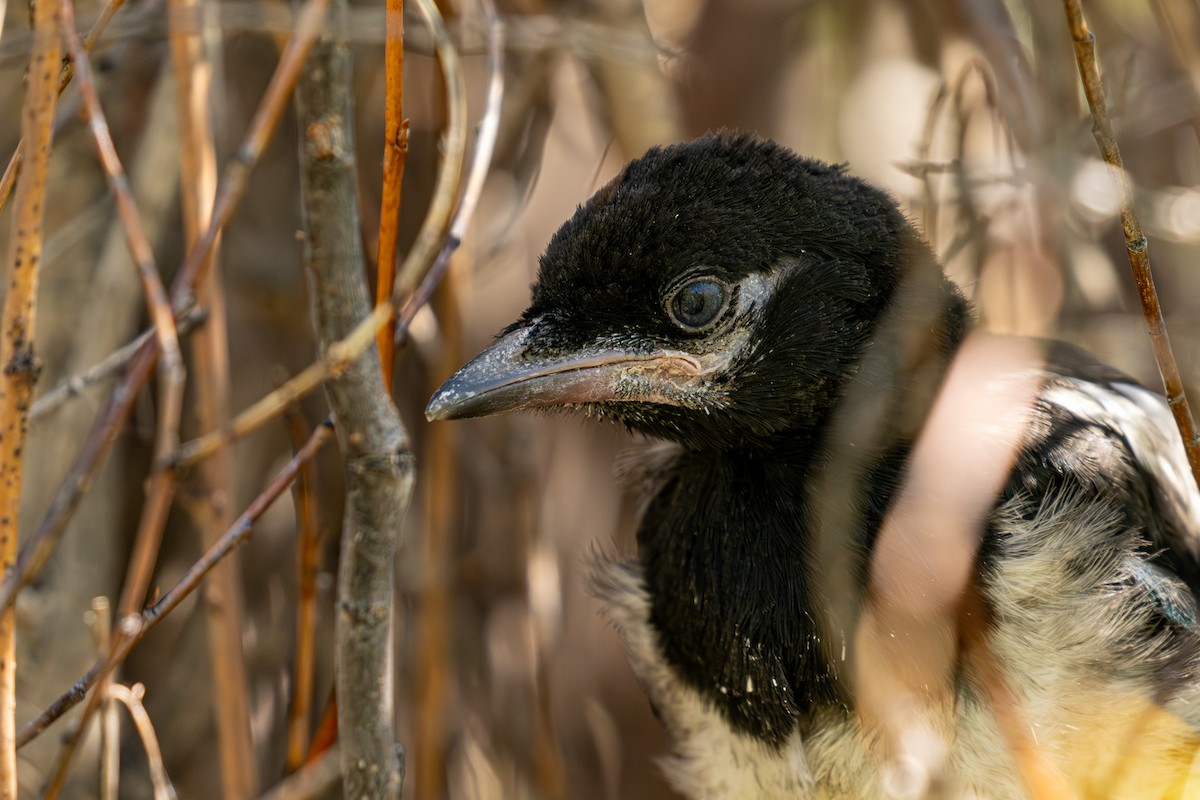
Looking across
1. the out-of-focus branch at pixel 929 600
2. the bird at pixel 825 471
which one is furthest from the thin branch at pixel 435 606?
the out-of-focus branch at pixel 929 600

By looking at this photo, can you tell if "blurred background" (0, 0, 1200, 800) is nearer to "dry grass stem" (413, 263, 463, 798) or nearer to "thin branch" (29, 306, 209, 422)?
"dry grass stem" (413, 263, 463, 798)

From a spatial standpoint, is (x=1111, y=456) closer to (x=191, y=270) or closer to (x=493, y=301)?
(x=191, y=270)

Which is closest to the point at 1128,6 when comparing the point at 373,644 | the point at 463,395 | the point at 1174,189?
the point at 1174,189

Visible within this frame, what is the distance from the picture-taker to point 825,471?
224 cm

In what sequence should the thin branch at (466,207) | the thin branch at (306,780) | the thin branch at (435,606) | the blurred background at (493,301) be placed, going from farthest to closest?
1. the blurred background at (493,301)
2. the thin branch at (435,606)
3. the thin branch at (306,780)
4. the thin branch at (466,207)

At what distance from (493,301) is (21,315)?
2192mm

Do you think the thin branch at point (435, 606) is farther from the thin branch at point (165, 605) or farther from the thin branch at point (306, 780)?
the thin branch at point (165, 605)

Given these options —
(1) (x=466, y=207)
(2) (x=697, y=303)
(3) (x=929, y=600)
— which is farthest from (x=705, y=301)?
(3) (x=929, y=600)

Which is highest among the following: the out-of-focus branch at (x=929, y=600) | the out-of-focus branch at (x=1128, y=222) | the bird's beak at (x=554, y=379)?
the bird's beak at (x=554, y=379)

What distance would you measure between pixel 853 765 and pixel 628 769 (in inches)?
Result: 70.3

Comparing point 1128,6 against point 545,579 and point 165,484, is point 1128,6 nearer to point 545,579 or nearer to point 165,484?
point 545,579

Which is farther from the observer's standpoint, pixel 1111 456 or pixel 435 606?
pixel 435 606

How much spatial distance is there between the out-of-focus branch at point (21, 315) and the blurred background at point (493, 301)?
1.27 metres

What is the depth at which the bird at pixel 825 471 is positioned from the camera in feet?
6.94
